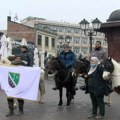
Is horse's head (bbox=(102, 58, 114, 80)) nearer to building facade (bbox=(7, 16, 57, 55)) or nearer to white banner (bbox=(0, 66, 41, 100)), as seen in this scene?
white banner (bbox=(0, 66, 41, 100))

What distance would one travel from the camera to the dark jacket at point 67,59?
13.2 meters

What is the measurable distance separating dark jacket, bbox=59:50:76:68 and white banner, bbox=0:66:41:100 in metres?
2.03

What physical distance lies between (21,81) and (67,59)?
249 cm

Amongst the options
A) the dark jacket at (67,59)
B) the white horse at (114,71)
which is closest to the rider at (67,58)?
the dark jacket at (67,59)

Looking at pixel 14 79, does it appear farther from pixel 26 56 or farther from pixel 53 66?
pixel 53 66

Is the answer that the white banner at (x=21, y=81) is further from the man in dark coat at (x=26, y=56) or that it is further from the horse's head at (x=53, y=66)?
the horse's head at (x=53, y=66)

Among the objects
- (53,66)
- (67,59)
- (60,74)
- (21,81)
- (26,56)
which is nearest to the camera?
(21,81)

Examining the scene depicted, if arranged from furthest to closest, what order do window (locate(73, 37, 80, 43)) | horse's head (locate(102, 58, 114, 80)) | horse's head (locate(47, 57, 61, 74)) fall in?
window (locate(73, 37, 80, 43)) → horse's head (locate(47, 57, 61, 74)) → horse's head (locate(102, 58, 114, 80))

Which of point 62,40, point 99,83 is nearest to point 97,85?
point 99,83

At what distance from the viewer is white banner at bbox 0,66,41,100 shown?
11195 millimetres

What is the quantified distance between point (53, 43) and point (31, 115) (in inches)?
2595

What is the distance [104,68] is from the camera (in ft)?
33.2

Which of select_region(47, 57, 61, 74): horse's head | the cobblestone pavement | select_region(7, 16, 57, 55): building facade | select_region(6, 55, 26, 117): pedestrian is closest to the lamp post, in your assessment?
the cobblestone pavement

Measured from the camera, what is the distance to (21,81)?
1127 centimetres
